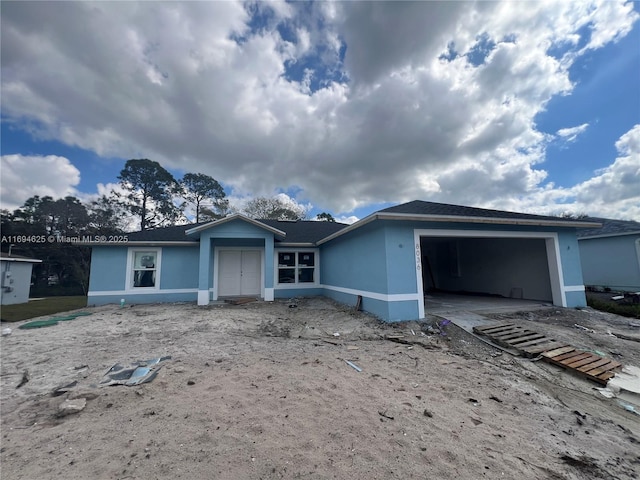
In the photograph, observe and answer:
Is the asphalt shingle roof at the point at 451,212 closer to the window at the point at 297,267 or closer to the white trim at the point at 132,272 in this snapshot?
the window at the point at 297,267

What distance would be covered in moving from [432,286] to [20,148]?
2104 cm

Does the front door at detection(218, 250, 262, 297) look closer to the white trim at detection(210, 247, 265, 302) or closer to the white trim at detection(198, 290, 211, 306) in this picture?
the white trim at detection(210, 247, 265, 302)

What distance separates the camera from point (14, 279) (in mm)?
14398

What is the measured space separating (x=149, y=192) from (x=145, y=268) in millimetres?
18939

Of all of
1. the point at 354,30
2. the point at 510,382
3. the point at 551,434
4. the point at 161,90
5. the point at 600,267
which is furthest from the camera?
the point at 600,267

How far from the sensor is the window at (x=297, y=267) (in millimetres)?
12117

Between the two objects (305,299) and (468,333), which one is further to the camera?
(305,299)

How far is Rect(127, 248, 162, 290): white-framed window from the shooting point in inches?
416

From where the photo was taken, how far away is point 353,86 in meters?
10.3

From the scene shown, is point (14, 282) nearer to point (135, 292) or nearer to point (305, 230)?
point (135, 292)

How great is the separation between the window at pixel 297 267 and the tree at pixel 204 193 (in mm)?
18324

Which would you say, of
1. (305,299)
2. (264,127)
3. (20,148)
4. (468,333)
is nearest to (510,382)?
(468,333)

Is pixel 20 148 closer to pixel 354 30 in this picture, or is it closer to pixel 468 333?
pixel 354 30

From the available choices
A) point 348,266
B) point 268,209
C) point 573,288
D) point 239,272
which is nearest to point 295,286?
point 239,272
